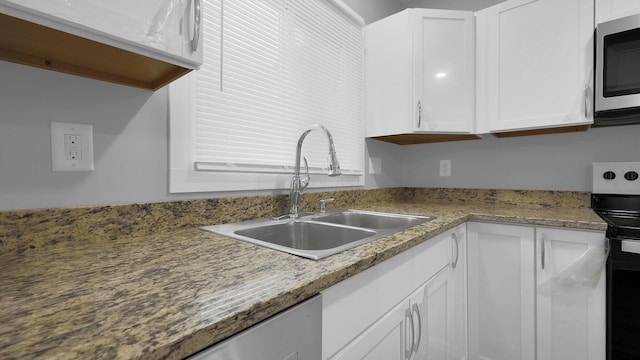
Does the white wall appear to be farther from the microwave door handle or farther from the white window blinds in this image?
the microwave door handle

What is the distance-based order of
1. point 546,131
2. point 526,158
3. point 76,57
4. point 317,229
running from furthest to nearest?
point 526,158 < point 546,131 < point 317,229 < point 76,57

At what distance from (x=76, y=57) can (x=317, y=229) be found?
95 centimetres

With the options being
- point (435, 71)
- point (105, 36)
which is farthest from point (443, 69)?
point (105, 36)

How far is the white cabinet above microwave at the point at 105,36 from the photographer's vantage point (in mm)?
527

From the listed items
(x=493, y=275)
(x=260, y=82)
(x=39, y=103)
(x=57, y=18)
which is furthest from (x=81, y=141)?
(x=493, y=275)

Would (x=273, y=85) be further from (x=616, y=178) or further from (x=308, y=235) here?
(x=616, y=178)

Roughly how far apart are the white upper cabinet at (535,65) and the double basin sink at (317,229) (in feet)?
3.04

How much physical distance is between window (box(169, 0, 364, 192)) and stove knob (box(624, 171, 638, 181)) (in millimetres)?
1457

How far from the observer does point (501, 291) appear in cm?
140

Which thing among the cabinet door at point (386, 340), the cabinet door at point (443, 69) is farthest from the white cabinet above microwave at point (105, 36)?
the cabinet door at point (443, 69)

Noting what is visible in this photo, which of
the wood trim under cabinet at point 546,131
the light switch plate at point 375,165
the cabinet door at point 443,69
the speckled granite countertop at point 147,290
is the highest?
the cabinet door at point 443,69

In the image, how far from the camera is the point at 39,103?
721 millimetres

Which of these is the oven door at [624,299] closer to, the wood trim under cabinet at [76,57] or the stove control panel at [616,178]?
the stove control panel at [616,178]

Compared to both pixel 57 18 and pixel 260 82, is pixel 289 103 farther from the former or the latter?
pixel 57 18
